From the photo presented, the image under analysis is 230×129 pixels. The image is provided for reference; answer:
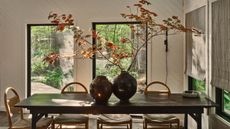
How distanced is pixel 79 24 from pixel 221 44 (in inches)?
122

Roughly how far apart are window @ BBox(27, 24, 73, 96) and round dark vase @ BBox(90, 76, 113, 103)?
258 cm

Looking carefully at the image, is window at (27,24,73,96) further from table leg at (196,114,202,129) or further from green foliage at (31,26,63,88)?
table leg at (196,114,202,129)

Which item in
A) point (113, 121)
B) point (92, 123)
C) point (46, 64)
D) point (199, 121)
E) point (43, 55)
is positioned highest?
point (43, 55)

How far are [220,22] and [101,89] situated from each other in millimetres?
1540

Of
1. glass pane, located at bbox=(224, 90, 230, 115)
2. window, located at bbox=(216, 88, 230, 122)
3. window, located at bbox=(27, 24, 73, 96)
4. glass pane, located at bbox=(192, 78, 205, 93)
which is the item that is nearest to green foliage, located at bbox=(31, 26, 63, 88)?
window, located at bbox=(27, 24, 73, 96)

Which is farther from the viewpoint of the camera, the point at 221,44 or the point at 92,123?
the point at 92,123

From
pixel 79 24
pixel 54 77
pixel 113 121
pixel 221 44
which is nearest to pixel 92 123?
pixel 54 77

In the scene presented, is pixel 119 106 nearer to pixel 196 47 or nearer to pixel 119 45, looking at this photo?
pixel 196 47

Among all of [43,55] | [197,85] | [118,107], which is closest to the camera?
[118,107]

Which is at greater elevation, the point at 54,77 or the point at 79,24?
the point at 79,24

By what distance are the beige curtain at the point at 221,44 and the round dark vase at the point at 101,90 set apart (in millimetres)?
1254

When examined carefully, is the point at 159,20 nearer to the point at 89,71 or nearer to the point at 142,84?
the point at 142,84

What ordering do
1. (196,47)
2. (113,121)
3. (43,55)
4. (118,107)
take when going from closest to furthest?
(118,107) → (113,121) → (196,47) → (43,55)

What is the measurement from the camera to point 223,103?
11.7ft
